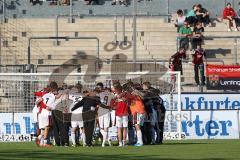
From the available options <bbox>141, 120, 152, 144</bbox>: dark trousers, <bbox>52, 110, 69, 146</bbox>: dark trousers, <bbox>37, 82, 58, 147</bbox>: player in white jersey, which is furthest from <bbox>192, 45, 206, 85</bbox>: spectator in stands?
<bbox>37, 82, 58, 147</bbox>: player in white jersey

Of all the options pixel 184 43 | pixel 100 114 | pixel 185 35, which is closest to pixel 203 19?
pixel 185 35

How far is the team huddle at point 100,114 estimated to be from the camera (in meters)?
28.6

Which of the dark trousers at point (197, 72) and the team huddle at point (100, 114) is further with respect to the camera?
the dark trousers at point (197, 72)

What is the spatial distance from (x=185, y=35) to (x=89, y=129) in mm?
13102

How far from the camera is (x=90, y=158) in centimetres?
2258

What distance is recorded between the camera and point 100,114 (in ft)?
94.8

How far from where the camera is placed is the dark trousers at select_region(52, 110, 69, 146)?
95.6 feet

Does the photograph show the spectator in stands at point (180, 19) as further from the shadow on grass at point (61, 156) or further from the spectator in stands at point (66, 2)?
the shadow on grass at point (61, 156)

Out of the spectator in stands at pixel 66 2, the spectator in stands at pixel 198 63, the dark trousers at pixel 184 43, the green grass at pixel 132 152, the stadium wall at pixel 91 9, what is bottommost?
the green grass at pixel 132 152

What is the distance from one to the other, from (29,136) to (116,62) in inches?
291

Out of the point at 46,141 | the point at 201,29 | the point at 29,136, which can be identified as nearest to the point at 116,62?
the point at 201,29

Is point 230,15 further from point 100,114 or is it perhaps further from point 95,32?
point 100,114

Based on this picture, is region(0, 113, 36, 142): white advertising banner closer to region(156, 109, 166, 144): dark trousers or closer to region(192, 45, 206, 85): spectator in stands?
region(156, 109, 166, 144): dark trousers

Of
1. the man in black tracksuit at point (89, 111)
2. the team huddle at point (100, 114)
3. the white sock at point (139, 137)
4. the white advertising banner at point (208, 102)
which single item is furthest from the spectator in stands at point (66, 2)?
the white sock at point (139, 137)
